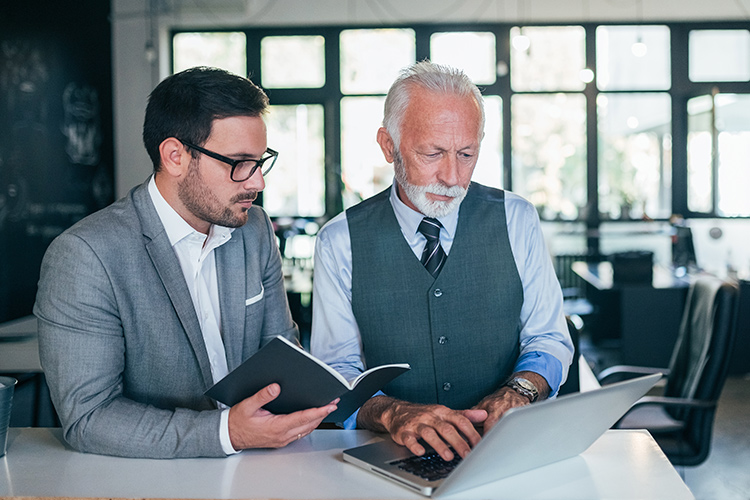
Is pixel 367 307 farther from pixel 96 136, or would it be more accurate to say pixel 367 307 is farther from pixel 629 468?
pixel 96 136

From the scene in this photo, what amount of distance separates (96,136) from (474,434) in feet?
20.4

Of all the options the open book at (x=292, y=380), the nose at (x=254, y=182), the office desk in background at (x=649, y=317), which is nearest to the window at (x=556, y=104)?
the office desk in background at (x=649, y=317)

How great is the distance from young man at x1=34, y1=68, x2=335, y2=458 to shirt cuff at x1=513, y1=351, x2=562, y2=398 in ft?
2.01

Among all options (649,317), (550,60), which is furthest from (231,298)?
(550,60)

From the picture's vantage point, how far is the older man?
5.84 ft

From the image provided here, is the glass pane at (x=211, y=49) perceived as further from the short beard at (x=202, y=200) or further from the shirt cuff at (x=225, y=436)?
the shirt cuff at (x=225, y=436)

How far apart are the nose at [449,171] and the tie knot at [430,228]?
15 cm

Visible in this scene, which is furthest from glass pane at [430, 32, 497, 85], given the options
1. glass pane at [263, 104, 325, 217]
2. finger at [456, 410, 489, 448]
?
finger at [456, 410, 489, 448]

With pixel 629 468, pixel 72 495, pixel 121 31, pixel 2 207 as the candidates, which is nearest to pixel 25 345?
pixel 2 207

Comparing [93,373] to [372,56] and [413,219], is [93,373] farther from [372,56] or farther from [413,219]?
[372,56]

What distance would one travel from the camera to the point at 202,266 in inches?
70.1

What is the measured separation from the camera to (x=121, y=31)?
307 inches

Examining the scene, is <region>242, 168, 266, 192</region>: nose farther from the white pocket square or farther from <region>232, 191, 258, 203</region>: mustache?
the white pocket square

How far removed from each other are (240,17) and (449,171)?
672 centimetres
